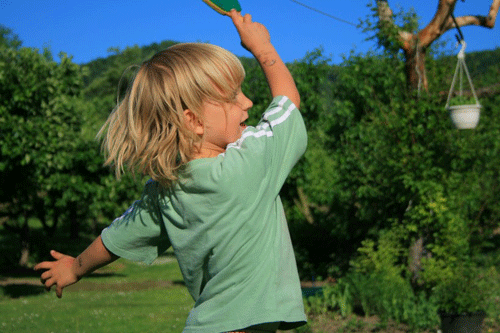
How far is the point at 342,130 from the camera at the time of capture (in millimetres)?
9680

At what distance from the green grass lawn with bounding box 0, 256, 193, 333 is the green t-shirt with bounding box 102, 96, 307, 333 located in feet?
20.1

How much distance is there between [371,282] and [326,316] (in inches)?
27.2

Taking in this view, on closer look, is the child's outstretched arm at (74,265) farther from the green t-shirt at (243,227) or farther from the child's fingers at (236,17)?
the child's fingers at (236,17)

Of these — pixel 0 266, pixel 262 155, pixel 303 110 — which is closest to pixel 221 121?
pixel 262 155

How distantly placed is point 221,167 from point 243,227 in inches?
6.5

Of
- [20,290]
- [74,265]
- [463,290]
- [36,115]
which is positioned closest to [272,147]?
[74,265]

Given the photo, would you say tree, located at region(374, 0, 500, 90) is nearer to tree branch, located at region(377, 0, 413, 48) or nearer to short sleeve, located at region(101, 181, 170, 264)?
tree branch, located at region(377, 0, 413, 48)

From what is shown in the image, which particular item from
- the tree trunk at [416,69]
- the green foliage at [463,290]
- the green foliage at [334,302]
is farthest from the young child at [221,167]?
the tree trunk at [416,69]

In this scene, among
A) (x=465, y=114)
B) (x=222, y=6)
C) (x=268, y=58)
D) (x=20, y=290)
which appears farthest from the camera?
(x=20, y=290)

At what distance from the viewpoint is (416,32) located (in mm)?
7535

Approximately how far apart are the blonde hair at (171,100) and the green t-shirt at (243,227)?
65 millimetres

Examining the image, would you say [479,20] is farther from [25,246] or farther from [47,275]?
[25,246]

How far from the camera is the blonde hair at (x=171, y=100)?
1557 mm

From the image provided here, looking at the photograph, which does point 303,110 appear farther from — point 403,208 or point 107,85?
point 107,85
